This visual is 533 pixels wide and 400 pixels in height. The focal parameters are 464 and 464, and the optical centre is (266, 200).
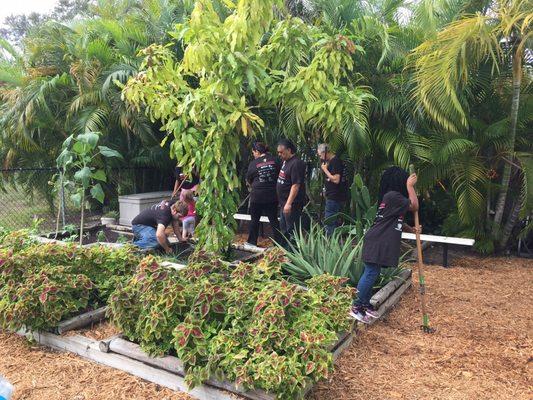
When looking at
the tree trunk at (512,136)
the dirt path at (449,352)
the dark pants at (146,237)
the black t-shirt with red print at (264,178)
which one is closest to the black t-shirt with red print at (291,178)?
the black t-shirt with red print at (264,178)

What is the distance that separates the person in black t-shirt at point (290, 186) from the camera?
230 inches

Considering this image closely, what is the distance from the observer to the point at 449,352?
364cm

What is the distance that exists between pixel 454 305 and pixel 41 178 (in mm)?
8276

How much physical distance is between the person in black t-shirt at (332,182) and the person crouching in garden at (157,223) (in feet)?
6.59

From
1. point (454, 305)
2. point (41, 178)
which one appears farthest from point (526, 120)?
point (41, 178)

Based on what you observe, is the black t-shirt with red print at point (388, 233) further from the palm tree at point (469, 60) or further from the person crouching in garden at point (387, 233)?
the palm tree at point (469, 60)

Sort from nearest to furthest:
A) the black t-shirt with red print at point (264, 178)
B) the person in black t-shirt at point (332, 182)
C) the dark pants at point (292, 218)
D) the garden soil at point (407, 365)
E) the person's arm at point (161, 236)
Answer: the garden soil at point (407, 365), the person's arm at point (161, 236), the dark pants at point (292, 218), the black t-shirt with red print at point (264, 178), the person in black t-shirt at point (332, 182)

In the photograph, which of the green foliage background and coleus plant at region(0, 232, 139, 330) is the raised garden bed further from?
the green foliage background

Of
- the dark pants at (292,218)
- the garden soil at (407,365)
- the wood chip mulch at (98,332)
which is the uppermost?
the dark pants at (292,218)

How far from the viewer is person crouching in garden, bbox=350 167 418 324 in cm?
394

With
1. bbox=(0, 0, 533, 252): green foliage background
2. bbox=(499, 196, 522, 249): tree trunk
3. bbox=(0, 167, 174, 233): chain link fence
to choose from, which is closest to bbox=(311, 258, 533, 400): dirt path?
bbox=(499, 196, 522, 249): tree trunk

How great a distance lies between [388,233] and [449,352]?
1045mm

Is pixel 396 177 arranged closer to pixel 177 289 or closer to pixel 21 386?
pixel 177 289

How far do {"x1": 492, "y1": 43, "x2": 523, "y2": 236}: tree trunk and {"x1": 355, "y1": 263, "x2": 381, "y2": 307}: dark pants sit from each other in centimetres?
349
